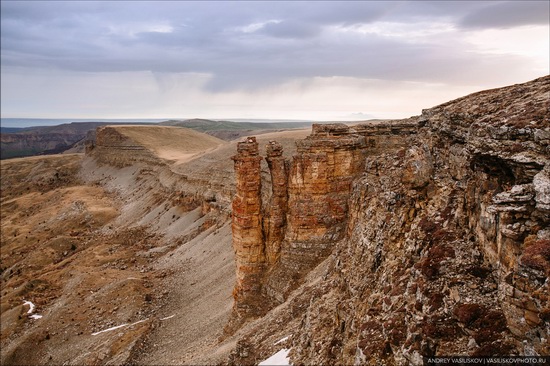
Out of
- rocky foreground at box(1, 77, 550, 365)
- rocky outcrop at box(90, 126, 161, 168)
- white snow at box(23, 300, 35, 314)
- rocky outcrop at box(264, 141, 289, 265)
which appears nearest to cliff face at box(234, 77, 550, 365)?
rocky foreground at box(1, 77, 550, 365)

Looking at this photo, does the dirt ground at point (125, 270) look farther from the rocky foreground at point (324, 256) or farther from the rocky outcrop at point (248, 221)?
the rocky outcrop at point (248, 221)

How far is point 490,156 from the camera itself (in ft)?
30.4

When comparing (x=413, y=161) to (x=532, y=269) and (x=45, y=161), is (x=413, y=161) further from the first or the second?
(x=45, y=161)

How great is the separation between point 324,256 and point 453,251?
1670 cm

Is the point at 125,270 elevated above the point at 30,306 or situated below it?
above

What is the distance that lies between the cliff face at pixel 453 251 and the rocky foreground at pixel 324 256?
0.13ft

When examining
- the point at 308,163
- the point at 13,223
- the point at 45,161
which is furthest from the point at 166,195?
the point at 45,161

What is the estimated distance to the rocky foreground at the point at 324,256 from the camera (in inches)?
329

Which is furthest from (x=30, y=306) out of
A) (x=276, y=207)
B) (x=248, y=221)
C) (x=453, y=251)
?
(x=453, y=251)

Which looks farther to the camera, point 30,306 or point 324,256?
point 30,306

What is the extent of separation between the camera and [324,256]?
26172 millimetres

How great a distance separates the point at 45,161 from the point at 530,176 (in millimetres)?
A: 161922

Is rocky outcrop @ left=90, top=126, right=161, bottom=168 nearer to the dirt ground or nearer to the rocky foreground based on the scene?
the dirt ground

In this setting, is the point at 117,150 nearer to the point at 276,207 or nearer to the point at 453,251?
the point at 276,207
